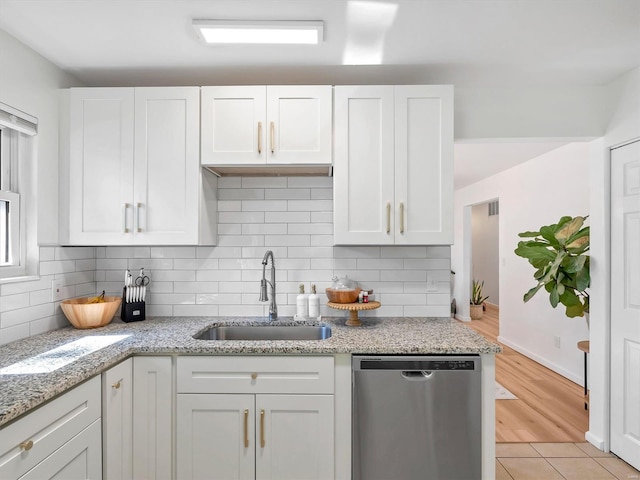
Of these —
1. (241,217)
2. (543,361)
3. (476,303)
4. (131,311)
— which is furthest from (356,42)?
(476,303)

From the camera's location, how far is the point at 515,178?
532cm

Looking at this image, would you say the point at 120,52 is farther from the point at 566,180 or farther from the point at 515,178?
the point at 515,178

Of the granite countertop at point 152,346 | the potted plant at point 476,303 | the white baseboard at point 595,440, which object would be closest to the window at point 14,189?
the granite countertop at point 152,346

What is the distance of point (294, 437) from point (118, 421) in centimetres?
86

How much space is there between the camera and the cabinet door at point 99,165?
229 cm

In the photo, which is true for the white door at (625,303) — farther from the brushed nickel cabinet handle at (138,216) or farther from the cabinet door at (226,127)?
the brushed nickel cabinet handle at (138,216)

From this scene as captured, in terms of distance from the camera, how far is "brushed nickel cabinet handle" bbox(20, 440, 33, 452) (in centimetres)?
128

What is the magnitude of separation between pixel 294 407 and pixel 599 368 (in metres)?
2.16

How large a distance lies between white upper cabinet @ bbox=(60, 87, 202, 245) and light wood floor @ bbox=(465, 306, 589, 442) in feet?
9.22

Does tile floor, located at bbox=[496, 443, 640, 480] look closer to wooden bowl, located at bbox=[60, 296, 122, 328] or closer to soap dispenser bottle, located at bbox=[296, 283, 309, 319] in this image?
soap dispenser bottle, located at bbox=[296, 283, 309, 319]

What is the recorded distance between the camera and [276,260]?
2.65 m

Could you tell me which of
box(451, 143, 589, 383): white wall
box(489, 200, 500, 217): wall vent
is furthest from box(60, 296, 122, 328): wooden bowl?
box(489, 200, 500, 217): wall vent

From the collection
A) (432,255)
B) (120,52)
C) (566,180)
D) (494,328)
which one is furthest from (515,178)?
(120,52)

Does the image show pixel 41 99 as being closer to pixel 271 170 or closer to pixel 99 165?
pixel 99 165
